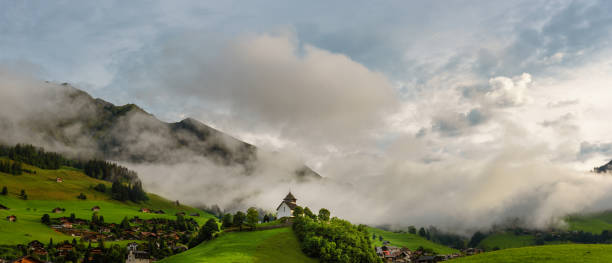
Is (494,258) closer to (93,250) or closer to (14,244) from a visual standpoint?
(93,250)

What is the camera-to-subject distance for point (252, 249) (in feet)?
234

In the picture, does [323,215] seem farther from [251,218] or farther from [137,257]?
[137,257]

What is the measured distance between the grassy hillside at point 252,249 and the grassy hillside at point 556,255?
30906 millimetres

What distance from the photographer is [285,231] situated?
90188mm

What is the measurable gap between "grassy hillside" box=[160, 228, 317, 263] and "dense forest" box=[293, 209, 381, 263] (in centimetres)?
209

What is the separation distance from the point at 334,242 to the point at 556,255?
37.8 meters

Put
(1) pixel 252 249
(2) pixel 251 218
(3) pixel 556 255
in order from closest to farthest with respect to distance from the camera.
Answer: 1. (3) pixel 556 255
2. (1) pixel 252 249
3. (2) pixel 251 218

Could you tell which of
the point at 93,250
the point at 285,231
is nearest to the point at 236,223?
the point at 285,231

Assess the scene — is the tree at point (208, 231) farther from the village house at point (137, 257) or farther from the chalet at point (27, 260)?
the village house at point (137, 257)

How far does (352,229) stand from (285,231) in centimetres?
1552

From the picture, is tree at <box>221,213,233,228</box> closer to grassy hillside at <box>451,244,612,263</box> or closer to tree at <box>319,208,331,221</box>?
tree at <box>319,208,331,221</box>

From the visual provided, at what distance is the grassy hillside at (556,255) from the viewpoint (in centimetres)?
5022

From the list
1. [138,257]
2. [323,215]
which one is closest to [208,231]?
[323,215]

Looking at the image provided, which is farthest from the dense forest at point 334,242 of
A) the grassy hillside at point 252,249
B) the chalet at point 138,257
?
the chalet at point 138,257
